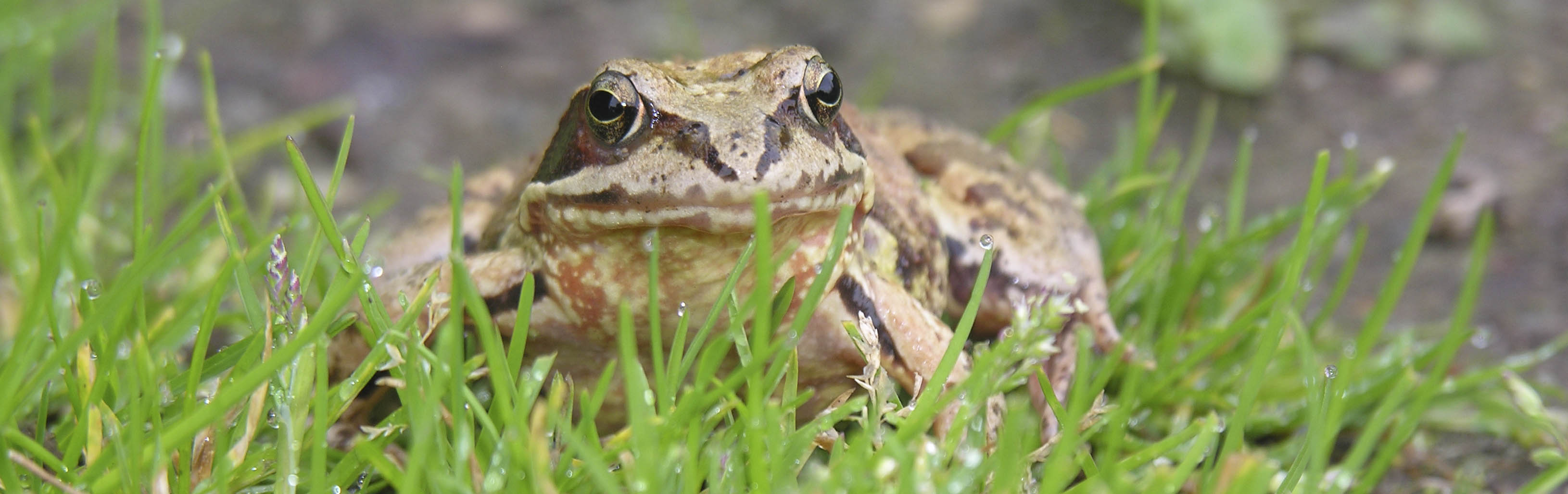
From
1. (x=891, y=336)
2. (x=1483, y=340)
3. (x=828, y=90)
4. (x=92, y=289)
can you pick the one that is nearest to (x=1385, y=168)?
(x=1483, y=340)

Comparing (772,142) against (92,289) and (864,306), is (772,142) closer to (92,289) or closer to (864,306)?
(864,306)

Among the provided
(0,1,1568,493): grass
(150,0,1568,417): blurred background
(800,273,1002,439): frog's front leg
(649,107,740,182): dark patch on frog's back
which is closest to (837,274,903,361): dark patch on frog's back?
(800,273,1002,439): frog's front leg

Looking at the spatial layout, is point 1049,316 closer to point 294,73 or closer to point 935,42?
point 935,42

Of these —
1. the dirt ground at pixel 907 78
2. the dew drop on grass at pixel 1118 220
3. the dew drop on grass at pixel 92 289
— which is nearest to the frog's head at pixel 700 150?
the dew drop on grass at pixel 92 289

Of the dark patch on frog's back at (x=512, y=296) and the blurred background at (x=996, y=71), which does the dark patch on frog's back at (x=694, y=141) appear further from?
the blurred background at (x=996, y=71)

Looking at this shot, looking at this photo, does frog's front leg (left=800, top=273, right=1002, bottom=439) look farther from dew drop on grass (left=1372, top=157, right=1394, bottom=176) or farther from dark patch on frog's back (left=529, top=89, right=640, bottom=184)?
dew drop on grass (left=1372, top=157, right=1394, bottom=176)

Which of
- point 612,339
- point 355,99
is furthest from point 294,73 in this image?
point 612,339

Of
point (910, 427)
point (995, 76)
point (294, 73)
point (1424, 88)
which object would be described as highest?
point (294, 73)
